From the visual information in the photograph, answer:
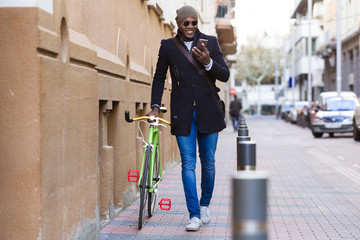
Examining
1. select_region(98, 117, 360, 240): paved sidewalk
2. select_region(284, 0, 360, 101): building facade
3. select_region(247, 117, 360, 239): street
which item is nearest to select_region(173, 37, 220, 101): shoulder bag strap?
select_region(98, 117, 360, 240): paved sidewalk

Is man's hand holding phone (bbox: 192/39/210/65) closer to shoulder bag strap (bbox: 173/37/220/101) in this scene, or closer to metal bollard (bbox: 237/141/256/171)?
shoulder bag strap (bbox: 173/37/220/101)

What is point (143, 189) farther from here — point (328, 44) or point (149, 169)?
point (328, 44)

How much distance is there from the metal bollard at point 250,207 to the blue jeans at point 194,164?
4.16 m

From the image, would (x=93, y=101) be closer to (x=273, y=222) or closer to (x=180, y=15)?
(x=180, y=15)

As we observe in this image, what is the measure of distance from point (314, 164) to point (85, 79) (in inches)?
397

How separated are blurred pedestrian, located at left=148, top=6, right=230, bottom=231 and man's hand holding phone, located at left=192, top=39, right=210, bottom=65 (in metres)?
0.07

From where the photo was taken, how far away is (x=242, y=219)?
8.49 feet

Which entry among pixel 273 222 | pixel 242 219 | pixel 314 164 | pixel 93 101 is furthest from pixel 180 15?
pixel 314 164

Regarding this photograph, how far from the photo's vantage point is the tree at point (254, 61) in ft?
304

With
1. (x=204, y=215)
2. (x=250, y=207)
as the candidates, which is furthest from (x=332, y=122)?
(x=250, y=207)

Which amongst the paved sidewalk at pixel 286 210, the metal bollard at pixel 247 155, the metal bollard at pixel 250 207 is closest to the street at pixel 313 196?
the paved sidewalk at pixel 286 210

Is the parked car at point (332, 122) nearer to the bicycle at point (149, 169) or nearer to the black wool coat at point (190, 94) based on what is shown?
the bicycle at point (149, 169)

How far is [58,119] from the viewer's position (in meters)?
5.05

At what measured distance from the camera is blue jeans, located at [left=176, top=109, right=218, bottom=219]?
6.77m
